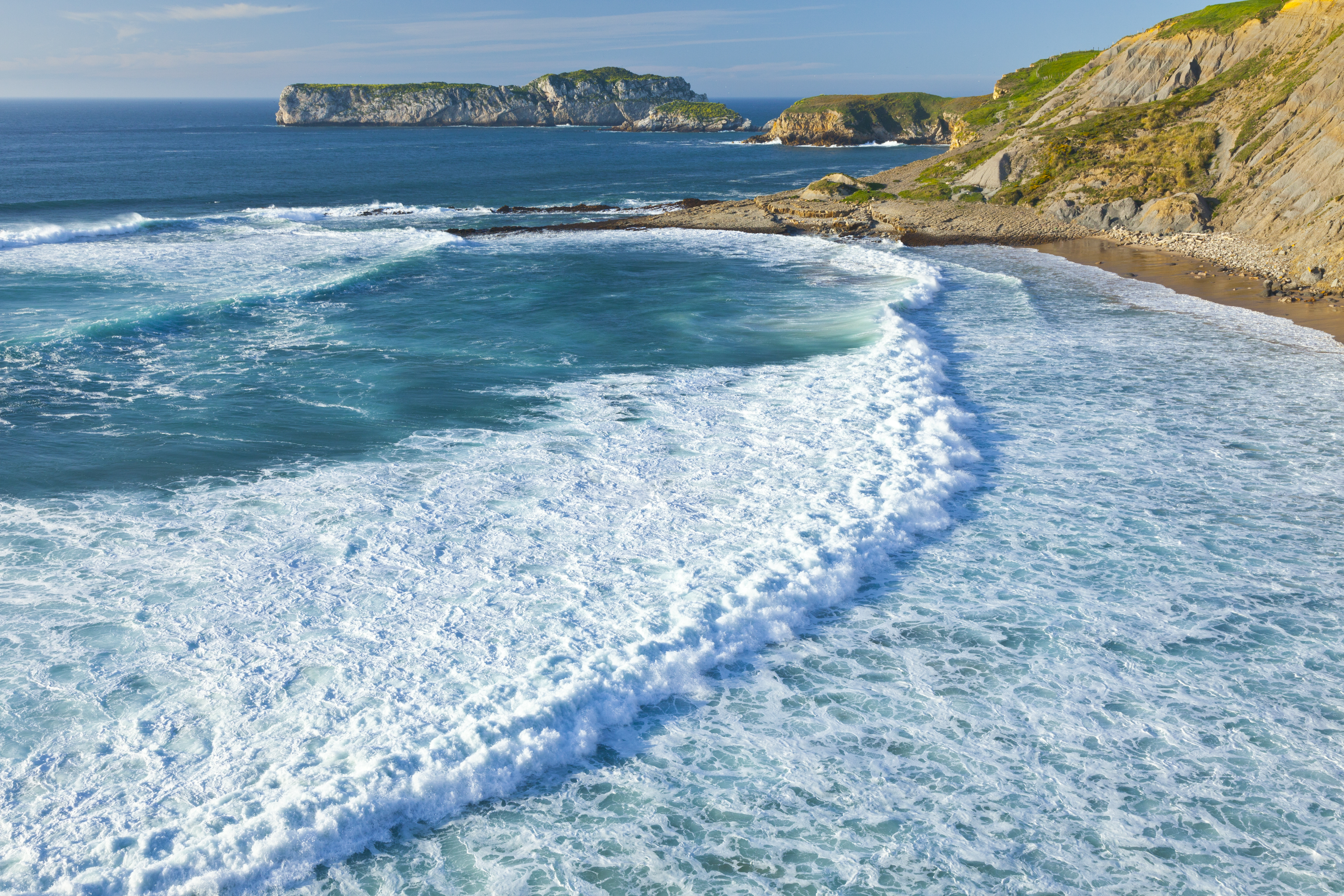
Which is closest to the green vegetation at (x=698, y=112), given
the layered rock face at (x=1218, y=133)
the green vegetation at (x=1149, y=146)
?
the layered rock face at (x=1218, y=133)

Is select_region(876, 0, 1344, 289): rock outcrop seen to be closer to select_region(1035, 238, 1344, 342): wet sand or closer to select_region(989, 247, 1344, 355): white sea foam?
select_region(1035, 238, 1344, 342): wet sand

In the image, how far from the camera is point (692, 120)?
174 metres

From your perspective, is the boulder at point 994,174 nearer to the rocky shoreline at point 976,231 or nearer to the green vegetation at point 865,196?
the rocky shoreline at point 976,231

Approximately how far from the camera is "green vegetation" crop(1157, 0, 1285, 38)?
4194cm

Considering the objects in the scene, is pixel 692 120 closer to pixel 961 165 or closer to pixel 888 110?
pixel 888 110

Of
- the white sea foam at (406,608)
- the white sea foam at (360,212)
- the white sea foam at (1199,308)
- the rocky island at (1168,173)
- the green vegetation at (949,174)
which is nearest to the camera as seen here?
the white sea foam at (406,608)

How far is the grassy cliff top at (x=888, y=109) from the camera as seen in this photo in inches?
4818

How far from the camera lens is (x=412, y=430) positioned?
1579 cm

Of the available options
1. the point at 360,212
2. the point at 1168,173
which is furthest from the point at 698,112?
the point at 1168,173

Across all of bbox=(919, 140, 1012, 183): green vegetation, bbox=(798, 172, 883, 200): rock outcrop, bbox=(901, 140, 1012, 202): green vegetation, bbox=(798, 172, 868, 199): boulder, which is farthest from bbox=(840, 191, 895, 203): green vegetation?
bbox=(919, 140, 1012, 183): green vegetation

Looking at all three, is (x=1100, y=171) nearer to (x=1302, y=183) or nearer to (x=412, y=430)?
(x=1302, y=183)

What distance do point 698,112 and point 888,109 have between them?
197 ft

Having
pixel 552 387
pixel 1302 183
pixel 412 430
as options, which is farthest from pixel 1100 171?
pixel 412 430

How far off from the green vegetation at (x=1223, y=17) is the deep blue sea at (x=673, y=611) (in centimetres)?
2936
